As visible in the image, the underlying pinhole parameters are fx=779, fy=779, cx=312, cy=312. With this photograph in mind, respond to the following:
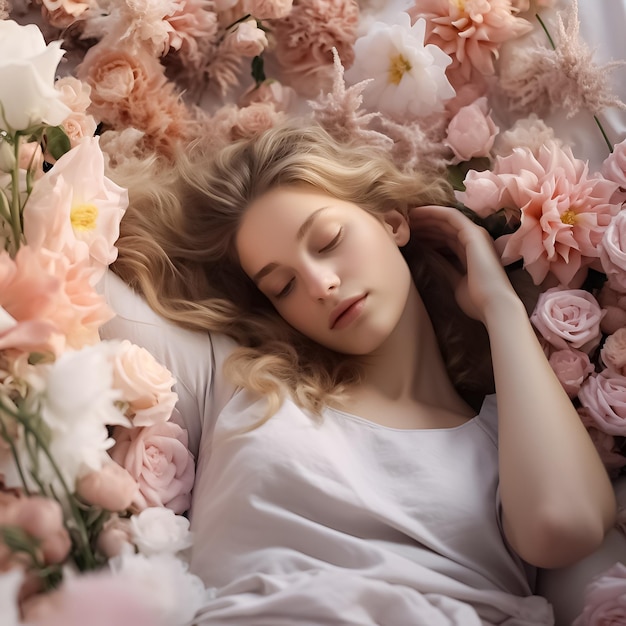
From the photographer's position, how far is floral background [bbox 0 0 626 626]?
0.61 meters

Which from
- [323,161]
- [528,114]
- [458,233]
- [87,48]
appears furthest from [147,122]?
[528,114]

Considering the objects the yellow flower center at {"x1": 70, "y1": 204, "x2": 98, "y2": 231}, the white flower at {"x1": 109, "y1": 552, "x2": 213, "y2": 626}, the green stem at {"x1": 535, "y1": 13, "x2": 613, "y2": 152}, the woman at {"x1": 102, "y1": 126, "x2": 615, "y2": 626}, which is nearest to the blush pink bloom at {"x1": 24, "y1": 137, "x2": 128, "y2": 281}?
the yellow flower center at {"x1": 70, "y1": 204, "x2": 98, "y2": 231}

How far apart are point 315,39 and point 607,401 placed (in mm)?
833

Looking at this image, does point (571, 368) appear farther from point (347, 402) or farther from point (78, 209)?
point (78, 209)

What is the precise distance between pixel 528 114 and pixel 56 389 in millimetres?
1083

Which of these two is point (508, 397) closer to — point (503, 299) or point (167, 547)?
point (503, 299)

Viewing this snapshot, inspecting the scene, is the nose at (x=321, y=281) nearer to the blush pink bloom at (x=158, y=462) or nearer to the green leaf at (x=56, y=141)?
the blush pink bloom at (x=158, y=462)

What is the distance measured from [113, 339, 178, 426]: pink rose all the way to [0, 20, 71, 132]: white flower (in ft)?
0.81

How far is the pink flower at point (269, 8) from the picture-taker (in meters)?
1.38

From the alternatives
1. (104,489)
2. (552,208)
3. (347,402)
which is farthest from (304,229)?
(104,489)

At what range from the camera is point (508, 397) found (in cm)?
107

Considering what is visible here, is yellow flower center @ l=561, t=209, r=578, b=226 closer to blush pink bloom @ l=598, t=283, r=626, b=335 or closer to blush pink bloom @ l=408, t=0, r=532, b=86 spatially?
blush pink bloom @ l=598, t=283, r=626, b=335

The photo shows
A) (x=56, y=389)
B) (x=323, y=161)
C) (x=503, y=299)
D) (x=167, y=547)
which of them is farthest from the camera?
(x=323, y=161)

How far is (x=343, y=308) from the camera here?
3.72 feet
